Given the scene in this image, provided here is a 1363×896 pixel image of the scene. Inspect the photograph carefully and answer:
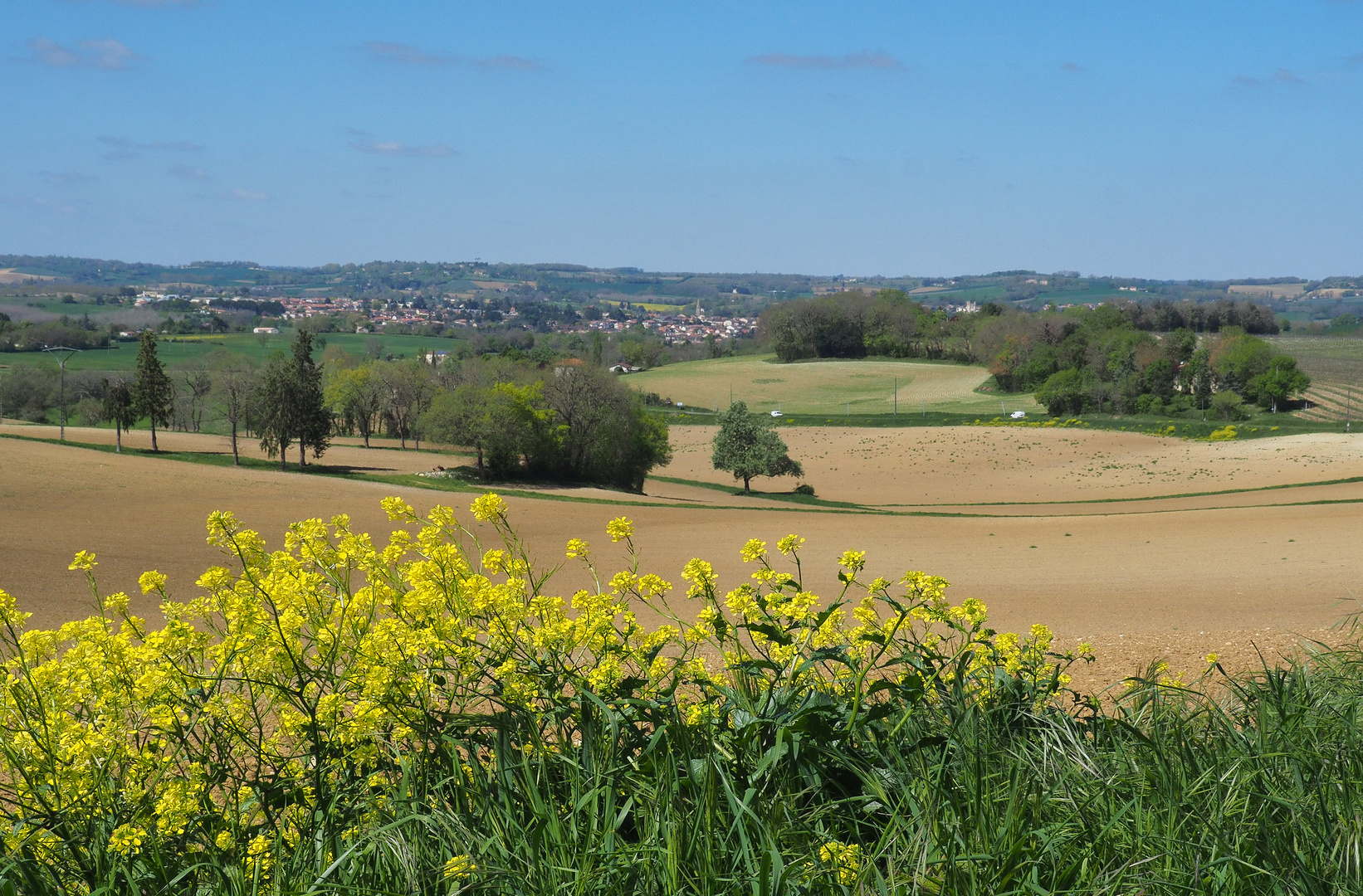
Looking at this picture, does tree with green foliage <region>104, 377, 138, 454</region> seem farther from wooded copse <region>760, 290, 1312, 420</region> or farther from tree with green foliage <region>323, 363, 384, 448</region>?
wooded copse <region>760, 290, 1312, 420</region>

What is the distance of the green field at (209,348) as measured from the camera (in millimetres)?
98762

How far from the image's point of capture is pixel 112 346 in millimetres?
120375

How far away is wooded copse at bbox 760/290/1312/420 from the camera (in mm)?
80188

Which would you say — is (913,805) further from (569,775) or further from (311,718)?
(311,718)

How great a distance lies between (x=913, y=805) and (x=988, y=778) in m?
0.55

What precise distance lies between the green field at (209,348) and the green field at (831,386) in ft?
98.7

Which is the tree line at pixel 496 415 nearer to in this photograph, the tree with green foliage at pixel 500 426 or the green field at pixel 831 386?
the tree with green foliage at pixel 500 426

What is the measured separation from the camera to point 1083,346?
93.8 meters

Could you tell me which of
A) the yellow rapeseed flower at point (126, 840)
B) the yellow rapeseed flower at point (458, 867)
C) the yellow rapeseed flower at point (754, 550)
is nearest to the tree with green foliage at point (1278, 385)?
the yellow rapeseed flower at point (754, 550)

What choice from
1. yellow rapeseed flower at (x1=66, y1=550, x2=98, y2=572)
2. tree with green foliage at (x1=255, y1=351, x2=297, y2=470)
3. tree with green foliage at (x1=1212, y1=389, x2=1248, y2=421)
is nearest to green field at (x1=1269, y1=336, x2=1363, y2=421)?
tree with green foliage at (x1=1212, y1=389, x2=1248, y2=421)

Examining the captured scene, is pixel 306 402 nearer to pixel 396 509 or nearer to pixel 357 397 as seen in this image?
pixel 357 397

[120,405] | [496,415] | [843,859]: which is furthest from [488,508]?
[120,405]

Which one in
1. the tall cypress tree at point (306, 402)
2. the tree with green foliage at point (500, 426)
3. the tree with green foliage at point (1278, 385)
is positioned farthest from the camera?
the tree with green foliage at point (1278, 385)

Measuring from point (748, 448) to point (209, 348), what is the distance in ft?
296
